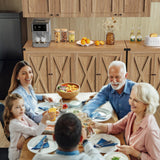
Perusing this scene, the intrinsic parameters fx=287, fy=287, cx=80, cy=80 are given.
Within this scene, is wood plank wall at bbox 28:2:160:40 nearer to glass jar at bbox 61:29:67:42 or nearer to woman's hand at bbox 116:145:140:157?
glass jar at bbox 61:29:67:42

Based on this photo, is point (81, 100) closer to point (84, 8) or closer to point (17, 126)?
point (17, 126)

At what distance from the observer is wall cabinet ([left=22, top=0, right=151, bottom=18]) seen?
4473mm

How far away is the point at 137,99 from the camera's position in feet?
7.27

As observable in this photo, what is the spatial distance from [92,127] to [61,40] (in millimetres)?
2716

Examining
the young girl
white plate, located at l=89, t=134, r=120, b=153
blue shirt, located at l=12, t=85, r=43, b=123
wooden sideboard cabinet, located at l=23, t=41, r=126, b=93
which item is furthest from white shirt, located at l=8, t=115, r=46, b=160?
wooden sideboard cabinet, located at l=23, t=41, r=126, b=93

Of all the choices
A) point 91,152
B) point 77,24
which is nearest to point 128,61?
point 77,24

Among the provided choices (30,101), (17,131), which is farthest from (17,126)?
(30,101)

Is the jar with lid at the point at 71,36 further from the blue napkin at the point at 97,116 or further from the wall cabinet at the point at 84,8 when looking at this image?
the blue napkin at the point at 97,116

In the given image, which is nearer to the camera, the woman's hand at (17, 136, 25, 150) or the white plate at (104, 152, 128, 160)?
the white plate at (104, 152, 128, 160)

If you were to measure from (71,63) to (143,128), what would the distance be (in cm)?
254

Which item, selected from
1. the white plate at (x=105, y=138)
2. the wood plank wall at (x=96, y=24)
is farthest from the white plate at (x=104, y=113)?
the wood plank wall at (x=96, y=24)

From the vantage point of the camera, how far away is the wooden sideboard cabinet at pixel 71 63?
14.8 feet

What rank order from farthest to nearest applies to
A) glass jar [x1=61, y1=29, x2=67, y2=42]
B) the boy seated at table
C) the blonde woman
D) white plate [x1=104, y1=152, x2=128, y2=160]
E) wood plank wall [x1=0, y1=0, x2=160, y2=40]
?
wood plank wall [x1=0, y1=0, x2=160, y2=40] → glass jar [x1=61, y1=29, x2=67, y2=42] → the blonde woman → white plate [x1=104, y1=152, x2=128, y2=160] → the boy seated at table

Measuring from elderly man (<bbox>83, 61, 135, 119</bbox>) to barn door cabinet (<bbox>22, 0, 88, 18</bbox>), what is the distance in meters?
1.93
